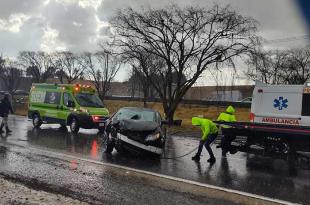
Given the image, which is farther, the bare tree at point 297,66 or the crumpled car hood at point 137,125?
the bare tree at point 297,66

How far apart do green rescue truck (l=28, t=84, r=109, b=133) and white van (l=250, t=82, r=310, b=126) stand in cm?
760

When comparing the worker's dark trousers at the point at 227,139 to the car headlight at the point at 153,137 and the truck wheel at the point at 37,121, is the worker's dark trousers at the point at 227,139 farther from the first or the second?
the truck wheel at the point at 37,121

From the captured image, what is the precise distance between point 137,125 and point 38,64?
183 ft

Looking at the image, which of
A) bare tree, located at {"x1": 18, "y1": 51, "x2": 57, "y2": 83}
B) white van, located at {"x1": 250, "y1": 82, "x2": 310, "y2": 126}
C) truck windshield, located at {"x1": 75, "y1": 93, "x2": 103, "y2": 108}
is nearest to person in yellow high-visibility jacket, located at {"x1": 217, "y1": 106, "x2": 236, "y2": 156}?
white van, located at {"x1": 250, "y1": 82, "x2": 310, "y2": 126}

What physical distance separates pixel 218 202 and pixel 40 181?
11.1 ft

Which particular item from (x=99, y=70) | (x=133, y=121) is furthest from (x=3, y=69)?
(x=133, y=121)

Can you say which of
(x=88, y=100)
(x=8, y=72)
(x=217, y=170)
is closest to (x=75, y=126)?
(x=88, y=100)

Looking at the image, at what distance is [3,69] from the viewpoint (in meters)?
67.4

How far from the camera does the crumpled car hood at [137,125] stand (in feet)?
37.8

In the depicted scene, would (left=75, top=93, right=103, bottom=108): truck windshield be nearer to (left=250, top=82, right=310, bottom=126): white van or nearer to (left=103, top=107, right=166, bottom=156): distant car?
(left=103, top=107, right=166, bottom=156): distant car

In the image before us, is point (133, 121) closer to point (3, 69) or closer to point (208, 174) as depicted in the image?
point (208, 174)

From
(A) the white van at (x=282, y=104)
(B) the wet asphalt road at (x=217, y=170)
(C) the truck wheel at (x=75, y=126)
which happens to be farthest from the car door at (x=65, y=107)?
(A) the white van at (x=282, y=104)

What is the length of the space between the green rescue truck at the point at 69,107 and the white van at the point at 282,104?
7.60 m

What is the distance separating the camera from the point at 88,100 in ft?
64.6
